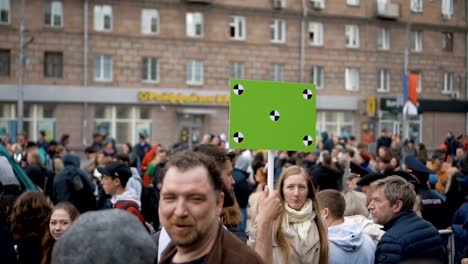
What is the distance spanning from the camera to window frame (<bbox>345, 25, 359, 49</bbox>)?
4278 centimetres

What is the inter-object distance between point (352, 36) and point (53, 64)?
18093mm

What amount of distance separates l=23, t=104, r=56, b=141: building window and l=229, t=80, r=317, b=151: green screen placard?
31778 millimetres

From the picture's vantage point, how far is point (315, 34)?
1645 inches

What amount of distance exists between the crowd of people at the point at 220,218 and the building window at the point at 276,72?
2866 centimetres

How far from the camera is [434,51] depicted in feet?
150

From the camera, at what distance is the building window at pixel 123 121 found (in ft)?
122

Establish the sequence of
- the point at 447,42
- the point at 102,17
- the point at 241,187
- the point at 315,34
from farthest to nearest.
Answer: the point at 447,42
the point at 315,34
the point at 102,17
the point at 241,187

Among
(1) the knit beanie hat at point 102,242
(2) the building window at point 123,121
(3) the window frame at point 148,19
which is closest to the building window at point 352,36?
(3) the window frame at point 148,19

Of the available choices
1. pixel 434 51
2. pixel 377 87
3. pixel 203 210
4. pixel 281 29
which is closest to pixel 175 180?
pixel 203 210

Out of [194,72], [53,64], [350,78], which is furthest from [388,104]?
[53,64]

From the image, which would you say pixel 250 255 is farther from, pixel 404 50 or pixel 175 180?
pixel 404 50

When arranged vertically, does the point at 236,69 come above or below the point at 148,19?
below

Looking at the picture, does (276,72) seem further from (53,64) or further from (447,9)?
(53,64)

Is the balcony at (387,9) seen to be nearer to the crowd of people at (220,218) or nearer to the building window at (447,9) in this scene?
the building window at (447,9)
